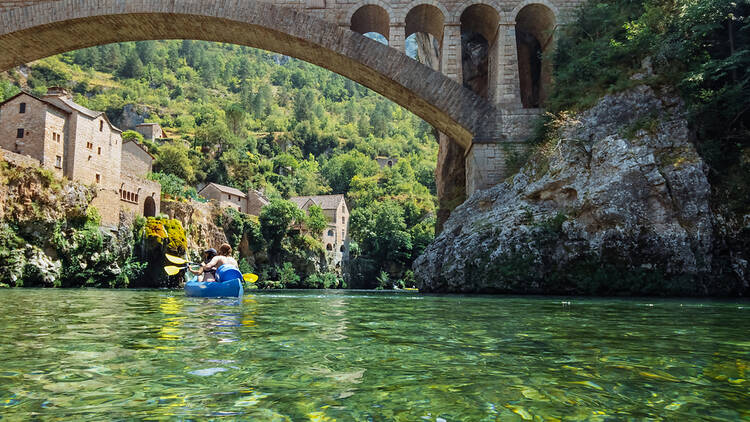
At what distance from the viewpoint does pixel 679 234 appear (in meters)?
10.7

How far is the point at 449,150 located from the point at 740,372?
18.3m

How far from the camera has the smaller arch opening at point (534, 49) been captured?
16.1 m

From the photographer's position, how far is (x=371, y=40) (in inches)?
→ 595

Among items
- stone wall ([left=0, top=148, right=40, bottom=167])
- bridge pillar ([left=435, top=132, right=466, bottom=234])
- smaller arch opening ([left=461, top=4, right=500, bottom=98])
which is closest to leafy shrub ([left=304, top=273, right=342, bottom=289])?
stone wall ([left=0, top=148, right=40, bottom=167])

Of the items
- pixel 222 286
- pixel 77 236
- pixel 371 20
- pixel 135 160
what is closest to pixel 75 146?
pixel 77 236

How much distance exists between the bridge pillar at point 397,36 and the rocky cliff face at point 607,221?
5118 millimetres

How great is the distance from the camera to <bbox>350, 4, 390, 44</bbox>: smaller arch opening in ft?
53.0

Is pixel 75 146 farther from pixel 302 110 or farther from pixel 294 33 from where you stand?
pixel 302 110

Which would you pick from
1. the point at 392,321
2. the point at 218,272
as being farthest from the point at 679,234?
the point at 218,272

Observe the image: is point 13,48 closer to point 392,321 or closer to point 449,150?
point 449,150

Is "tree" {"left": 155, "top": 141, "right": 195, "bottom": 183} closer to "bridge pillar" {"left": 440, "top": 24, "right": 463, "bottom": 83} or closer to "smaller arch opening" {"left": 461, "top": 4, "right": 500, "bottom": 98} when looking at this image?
"smaller arch opening" {"left": 461, "top": 4, "right": 500, "bottom": 98}

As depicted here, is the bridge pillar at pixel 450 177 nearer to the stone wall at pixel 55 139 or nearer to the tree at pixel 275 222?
the stone wall at pixel 55 139

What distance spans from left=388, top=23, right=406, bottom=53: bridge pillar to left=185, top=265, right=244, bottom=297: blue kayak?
8.85 meters

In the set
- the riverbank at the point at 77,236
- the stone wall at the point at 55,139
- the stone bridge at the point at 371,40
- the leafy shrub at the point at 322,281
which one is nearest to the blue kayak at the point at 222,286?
the stone bridge at the point at 371,40
